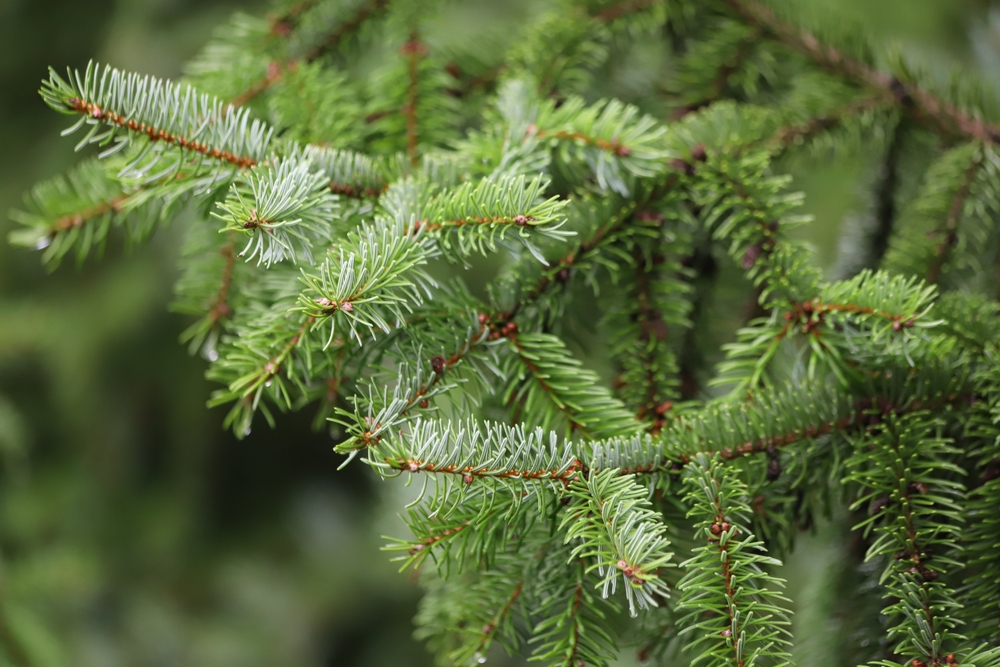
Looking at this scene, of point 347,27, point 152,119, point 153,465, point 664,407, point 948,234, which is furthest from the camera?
point 153,465

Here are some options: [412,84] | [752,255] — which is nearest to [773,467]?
[752,255]

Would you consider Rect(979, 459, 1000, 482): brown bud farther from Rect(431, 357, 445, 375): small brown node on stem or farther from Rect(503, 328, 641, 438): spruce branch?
Rect(431, 357, 445, 375): small brown node on stem

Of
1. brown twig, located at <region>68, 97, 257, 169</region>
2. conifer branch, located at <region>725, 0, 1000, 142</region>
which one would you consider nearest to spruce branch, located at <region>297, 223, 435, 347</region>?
brown twig, located at <region>68, 97, 257, 169</region>

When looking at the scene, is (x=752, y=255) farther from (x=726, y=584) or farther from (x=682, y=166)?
(x=726, y=584)

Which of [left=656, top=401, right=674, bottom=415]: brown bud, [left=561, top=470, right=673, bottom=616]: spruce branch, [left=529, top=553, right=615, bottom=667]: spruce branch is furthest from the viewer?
[left=656, top=401, right=674, bottom=415]: brown bud

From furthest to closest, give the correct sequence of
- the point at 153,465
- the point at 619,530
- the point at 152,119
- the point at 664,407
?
the point at 153,465 → the point at 664,407 → the point at 152,119 → the point at 619,530

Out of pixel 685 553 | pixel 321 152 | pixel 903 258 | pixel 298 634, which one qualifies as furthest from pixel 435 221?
pixel 298 634

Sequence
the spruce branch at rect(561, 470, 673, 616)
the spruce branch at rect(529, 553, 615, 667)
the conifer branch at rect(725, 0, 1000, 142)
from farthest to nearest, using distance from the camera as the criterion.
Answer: the conifer branch at rect(725, 0, 1000, 142)
the spruce branch at rect(529, 553, 615, 667)
the spruce branch at rect(561, 470, 673, 616)

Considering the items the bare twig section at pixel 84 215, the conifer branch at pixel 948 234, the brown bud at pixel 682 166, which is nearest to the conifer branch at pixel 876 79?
the conifer branch at pixel 948 234

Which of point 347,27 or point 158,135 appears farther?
point 347,27
